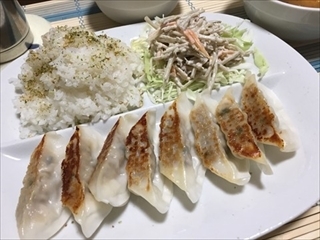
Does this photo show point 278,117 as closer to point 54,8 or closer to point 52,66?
point 52,66

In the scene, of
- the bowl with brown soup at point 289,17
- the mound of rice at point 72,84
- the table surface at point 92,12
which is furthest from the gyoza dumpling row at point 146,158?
the table surface at point 92,12

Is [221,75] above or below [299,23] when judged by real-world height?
below

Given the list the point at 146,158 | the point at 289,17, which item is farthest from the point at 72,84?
the point at 289,17

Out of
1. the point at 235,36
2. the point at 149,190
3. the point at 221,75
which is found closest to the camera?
the point at 149,190

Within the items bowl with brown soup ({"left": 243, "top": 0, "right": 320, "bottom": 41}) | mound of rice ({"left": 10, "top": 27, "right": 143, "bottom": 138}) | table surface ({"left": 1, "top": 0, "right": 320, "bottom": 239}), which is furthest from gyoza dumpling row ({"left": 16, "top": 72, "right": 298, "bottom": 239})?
table surface ({"left": 1, "top": 0, "right": 320, "bottom": 239})

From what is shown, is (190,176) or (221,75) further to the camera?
(221,75)

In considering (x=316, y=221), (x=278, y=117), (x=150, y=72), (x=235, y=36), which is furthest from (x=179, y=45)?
(x=316, y=221)

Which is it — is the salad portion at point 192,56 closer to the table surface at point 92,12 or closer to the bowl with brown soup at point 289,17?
the bowl with brown soup at point 289,17
